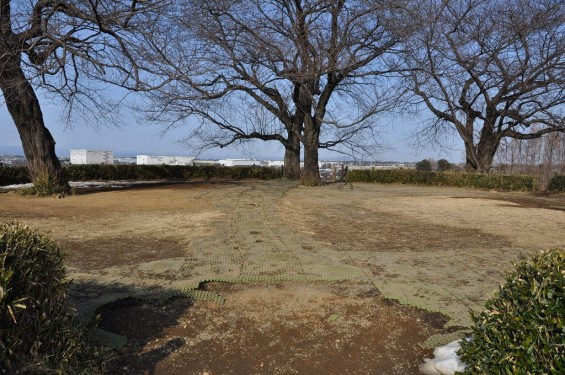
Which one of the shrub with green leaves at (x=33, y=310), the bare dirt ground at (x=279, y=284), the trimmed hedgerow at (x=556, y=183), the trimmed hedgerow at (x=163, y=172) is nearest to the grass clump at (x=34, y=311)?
the shrub with green leaves at (x=33, y=310)

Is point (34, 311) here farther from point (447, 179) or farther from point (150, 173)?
point (447, 179)

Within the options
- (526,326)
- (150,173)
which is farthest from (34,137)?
(526,326)

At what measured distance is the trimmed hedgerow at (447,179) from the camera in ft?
57.7

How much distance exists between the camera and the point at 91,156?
20.6 metres

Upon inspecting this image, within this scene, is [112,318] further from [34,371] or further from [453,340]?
[453,340]

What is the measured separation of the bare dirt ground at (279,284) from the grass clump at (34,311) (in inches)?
19.7

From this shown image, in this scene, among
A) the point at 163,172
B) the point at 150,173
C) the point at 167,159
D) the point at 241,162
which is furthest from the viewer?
the point at 241,162

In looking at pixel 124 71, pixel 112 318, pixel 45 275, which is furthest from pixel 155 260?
pixel 124 71

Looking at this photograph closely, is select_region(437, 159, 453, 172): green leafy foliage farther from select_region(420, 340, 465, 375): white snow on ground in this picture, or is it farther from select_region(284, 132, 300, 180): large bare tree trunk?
select_region(420, 340, 465, 375): white snow on ground

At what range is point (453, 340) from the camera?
2707 mm

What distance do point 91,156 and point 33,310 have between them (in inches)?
809

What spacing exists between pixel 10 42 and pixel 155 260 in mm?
7429

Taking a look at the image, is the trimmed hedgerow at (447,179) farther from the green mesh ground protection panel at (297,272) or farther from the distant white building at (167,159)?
the green mesh ground protection panel at (297,272)

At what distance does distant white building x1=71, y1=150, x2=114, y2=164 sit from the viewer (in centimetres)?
2025
